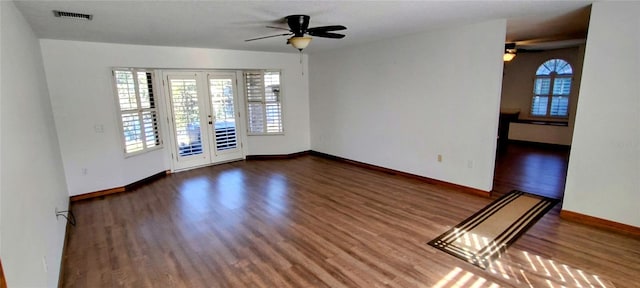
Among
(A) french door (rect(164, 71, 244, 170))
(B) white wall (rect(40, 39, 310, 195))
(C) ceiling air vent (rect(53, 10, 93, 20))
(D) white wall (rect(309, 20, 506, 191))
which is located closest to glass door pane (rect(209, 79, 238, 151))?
(A) french door (rect(164, 71, 244, 170))

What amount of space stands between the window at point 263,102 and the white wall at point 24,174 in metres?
3.56

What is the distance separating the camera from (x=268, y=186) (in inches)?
194

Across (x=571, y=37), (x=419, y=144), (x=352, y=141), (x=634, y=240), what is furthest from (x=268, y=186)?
(x=571, y=37)

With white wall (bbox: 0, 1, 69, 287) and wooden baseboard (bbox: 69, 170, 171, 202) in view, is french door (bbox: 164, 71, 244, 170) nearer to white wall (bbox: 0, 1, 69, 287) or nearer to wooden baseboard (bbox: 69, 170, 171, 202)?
wooden baseboard (bbox: 69, 170, 171, 202)

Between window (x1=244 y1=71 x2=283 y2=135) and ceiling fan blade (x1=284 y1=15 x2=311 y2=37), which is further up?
ceiling fan blade (x1=284 y1=15 x2=311 y2=37)

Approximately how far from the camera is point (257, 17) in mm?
3312

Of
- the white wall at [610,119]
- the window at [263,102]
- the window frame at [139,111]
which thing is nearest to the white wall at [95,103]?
the window frame at [139,111]

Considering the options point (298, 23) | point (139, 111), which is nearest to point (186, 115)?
point (139, 111)

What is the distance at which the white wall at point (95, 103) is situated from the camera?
13.9 ft

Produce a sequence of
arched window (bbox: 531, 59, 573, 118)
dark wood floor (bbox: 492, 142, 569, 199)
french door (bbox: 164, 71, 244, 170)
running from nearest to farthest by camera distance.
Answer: dark wood floor (bbox: 492, 142, 569, 199)
french door (bbox: 164, 71, 244, 170)
arched window (bbox: 531, 59, 573, 118)

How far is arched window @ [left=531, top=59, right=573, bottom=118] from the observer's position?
24.2 ft

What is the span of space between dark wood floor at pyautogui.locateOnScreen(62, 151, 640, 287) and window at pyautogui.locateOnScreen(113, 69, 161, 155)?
84cm

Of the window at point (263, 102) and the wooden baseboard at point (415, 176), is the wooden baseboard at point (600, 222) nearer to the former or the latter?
the wooden baseboard at point (415, 176)

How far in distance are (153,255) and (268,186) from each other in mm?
2154
